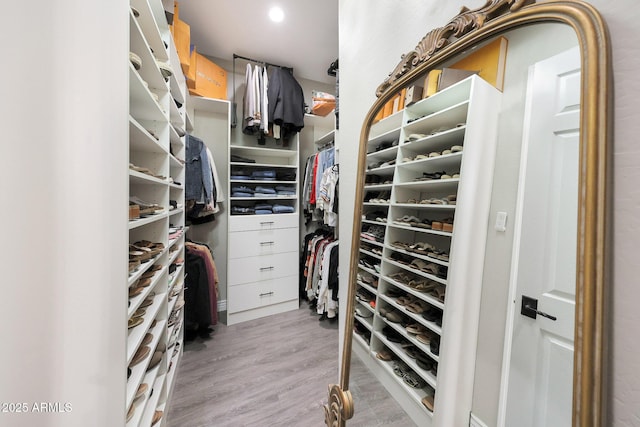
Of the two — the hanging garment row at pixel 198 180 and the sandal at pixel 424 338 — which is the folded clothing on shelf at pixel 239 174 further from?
the sandal at pixel 424 338

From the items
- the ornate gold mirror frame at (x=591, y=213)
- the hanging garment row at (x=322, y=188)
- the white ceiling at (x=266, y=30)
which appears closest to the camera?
the ornate gold mirror frame at (x=591, y=213)

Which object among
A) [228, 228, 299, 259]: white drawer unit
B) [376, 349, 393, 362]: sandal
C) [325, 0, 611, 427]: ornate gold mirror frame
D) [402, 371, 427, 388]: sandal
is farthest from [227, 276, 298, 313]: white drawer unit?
Result: [325, 0, 611, 427]: ornate gold mirror frame

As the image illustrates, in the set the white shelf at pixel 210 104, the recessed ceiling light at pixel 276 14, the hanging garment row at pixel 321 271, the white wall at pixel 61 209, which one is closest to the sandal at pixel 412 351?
the white wall at pixel 61 209

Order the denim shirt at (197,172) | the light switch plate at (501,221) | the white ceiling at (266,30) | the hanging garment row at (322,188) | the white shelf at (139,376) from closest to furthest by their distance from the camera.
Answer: the light switch plate at (501,221) < the white shelf at (139,376) < the white ceiling at (266,30) < the denim shirt at (197,172) < the hanging garment row at (322,188)

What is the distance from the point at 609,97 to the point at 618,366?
410 millimetres

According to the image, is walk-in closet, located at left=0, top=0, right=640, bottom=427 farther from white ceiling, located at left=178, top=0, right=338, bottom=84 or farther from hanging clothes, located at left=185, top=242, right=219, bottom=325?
white ceiling, located at left=178, top=0, right=338, bottom=84

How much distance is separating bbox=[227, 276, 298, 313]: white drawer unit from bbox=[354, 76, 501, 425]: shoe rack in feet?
6.06

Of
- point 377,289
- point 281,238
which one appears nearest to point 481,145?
point 377,289

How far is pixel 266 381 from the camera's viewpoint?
1.68 m

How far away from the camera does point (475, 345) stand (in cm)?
54

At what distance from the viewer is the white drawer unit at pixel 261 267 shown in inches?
96.6

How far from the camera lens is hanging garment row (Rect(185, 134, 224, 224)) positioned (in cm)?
206

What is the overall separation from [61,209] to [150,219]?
0.46m

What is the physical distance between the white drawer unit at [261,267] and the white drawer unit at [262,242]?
0.18ft
